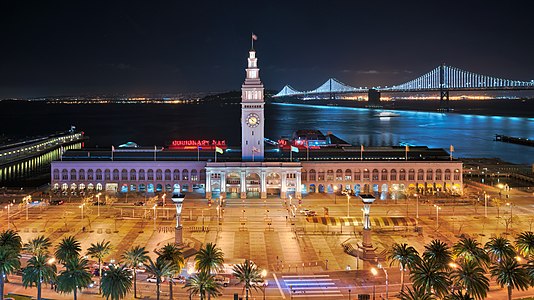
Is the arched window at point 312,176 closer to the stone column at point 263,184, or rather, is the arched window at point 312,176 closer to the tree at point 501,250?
the stone column at point 263,184

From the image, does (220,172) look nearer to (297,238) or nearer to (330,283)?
(297,238)

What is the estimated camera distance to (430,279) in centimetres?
4381

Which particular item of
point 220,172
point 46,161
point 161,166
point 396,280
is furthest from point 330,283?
point 46,161

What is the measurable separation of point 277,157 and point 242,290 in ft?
171

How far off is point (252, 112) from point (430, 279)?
188ft

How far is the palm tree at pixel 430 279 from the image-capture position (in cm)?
4331

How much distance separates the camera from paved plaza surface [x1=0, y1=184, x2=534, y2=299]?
2051 inches

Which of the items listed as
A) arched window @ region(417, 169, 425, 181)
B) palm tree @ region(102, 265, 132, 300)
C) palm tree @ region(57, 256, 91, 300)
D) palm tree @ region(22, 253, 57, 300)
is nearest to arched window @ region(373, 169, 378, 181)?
arched window @ region(417, 169, 425, 181)

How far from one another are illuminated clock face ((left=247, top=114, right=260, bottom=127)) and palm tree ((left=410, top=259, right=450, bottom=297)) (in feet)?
181

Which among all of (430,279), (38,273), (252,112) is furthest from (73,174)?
(430,279)

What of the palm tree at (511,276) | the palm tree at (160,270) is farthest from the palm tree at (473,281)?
the palm tree at (160,270)

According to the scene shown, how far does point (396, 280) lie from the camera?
52938 millimetres

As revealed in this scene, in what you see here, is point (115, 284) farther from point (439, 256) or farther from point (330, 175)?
point (330, 175)

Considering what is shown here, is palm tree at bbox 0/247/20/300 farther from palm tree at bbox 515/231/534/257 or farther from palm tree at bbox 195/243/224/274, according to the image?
palm tree at bbox 515/231/534/257
